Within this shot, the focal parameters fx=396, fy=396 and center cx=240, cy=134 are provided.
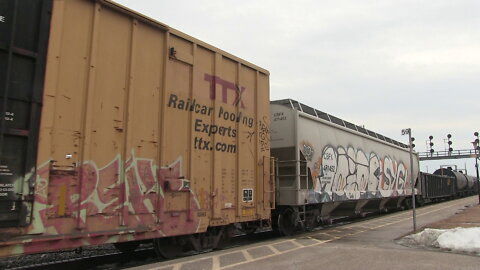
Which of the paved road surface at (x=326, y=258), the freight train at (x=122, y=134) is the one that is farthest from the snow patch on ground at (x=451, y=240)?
the freight train at (x=122, y=134)

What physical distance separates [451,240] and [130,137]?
24.0ft

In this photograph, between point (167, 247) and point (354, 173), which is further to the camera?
point (354, 173)

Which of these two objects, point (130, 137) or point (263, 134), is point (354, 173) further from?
point (130, 137)

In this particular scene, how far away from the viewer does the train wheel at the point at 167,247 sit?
7391mm

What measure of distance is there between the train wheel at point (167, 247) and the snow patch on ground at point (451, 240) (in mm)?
5635

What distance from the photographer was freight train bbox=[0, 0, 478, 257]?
4.96 meters

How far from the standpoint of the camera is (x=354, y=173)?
48.9ft

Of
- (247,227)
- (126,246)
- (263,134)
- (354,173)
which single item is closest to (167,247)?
(126,246)

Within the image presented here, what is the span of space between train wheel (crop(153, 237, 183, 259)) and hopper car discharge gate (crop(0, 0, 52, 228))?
9.42ft

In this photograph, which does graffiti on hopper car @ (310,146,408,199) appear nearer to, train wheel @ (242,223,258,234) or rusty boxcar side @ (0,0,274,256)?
train wheel @ (242,223,258,234)

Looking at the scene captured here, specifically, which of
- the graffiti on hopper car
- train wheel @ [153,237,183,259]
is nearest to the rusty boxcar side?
train wheel @ [153,237,183,259]

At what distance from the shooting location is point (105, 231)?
5859 mm

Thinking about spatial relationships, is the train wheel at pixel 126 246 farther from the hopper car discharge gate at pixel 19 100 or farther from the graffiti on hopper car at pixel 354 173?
the graffiti on hopper car at pixel 354 173

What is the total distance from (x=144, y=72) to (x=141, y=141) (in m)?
1.17
